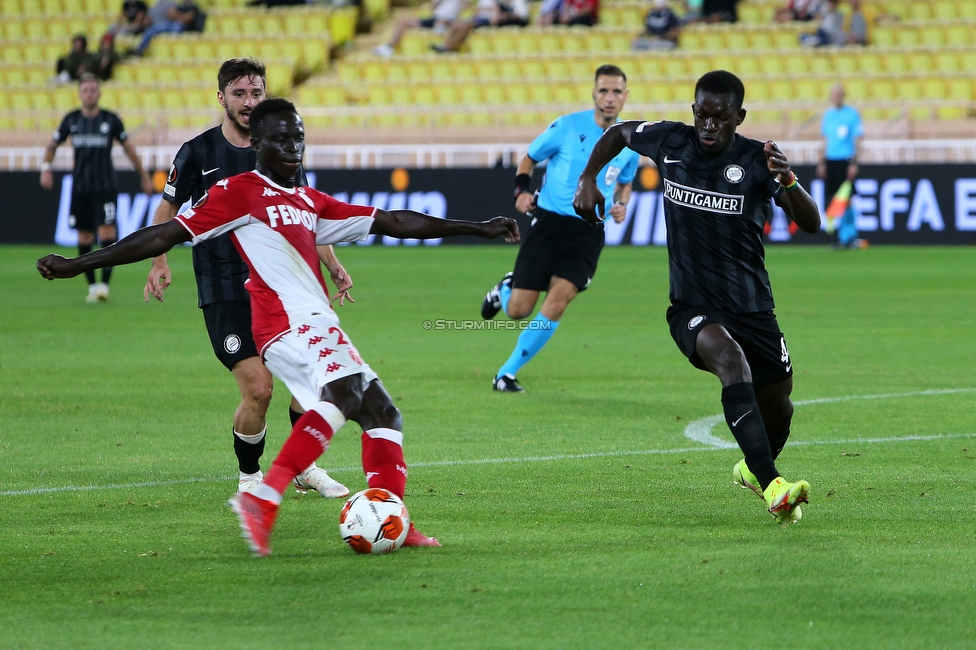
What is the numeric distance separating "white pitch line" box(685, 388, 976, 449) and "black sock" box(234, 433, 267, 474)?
99.4 inches

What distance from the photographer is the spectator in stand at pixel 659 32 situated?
2703 cm

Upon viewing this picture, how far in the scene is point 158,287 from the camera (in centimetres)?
620

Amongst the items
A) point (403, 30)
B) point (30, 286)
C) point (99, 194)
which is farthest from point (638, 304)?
point (403, 30)

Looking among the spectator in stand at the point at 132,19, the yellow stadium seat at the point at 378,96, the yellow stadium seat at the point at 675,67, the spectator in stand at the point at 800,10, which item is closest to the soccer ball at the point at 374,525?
the yellow stadium seat at the point at 675,67

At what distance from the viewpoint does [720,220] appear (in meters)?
5.92

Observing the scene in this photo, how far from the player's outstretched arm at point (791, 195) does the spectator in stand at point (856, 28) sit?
2190 cm

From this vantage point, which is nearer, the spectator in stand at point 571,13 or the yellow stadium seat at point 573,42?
the yellow stadium seat at point 573,42

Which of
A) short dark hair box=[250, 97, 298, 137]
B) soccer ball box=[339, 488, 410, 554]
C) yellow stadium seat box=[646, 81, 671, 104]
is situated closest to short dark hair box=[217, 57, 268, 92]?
short dark hair box=[250, 97, 298, 137]

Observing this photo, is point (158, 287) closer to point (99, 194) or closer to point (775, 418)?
point (775, 418)

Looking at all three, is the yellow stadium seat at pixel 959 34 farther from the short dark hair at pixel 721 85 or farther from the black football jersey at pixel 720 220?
the short dark hair at pixel 721 85

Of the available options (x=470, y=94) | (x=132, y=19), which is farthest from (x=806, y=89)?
(x=132, y=19)

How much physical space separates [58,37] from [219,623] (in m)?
29.3

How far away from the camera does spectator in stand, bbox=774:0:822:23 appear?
27.3 meters

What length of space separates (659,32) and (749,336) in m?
22.1
